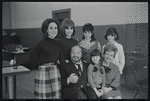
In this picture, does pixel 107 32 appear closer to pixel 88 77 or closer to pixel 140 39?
pixel 140 39

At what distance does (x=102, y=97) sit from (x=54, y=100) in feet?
1.98

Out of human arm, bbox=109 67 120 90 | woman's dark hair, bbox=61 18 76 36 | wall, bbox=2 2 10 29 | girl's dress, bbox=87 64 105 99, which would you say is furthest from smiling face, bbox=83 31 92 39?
wall, bbox=2 2 10 29

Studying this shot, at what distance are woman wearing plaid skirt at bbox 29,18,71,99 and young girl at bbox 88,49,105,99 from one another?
0.41 meters

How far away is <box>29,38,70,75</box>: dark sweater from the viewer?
211cm

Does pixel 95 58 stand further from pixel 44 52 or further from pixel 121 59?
pixel 44 52

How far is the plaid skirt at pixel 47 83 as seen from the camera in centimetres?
209

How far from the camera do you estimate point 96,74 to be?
7.41ft

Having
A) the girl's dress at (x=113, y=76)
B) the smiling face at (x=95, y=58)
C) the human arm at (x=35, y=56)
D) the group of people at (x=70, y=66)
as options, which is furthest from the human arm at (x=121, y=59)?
the human arm at (x=35, y=56)

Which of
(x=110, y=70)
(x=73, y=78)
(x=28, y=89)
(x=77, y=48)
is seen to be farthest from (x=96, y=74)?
(x=28, y=89)

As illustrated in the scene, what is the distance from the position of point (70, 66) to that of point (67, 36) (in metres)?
0.40

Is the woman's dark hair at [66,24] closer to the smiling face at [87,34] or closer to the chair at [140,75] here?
the smiling face at [87,34]

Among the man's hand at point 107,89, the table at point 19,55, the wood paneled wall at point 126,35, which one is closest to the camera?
the man's hand at point 107,89

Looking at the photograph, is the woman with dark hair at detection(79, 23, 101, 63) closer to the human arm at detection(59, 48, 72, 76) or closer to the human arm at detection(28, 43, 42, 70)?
the human arm at detection(59, 48, 72, 76)

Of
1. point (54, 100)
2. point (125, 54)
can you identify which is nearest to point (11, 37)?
point (54, 100)
